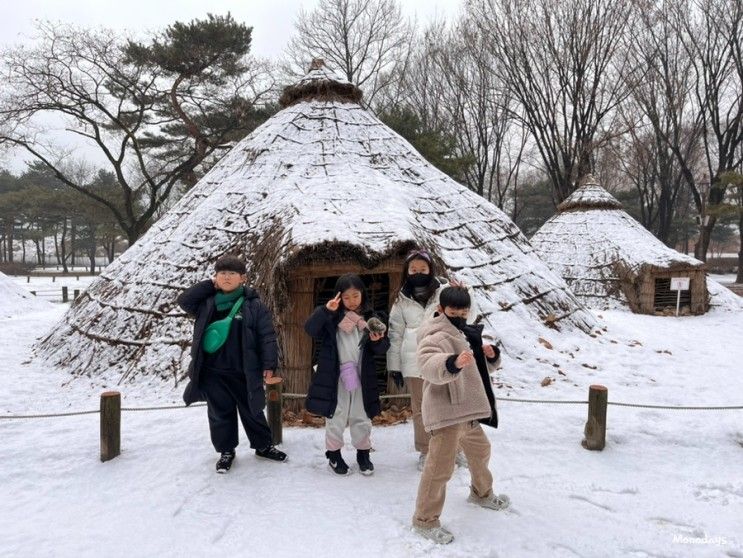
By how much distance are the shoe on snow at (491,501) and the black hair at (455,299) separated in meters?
1.34

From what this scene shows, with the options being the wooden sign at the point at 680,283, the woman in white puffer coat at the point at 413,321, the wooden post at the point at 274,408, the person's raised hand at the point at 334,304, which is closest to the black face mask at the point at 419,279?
the woman in white puffer coat at the point at 413,321

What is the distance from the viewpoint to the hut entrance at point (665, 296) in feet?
36.8

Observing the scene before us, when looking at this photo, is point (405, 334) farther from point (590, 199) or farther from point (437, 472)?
point (590, 199)

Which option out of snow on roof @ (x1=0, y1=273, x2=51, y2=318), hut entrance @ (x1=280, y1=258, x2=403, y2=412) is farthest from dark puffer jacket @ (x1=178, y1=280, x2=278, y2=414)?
snow on roof @ (x1=0, y1=273, x2=51, y2=318)

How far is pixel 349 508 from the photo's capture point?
2.80 metres

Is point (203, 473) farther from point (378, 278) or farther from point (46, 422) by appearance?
point (378, 278)

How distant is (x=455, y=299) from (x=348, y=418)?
1.35 meters

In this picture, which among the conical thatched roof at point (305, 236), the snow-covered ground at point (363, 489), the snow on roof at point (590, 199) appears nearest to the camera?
the snow-covered ground at point (363, 489)

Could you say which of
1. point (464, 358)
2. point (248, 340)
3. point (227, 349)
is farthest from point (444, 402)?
point (227, 349)

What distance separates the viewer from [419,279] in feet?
10.5

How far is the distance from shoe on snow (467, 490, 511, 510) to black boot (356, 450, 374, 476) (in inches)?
30.4

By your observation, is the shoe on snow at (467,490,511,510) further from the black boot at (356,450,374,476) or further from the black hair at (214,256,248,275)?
the black hair at (214,256,248,275)

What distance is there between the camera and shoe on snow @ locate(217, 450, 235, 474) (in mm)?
3248

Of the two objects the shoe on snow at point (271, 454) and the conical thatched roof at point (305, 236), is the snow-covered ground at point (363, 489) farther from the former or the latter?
the conical thatched roof at point (305, 236)
